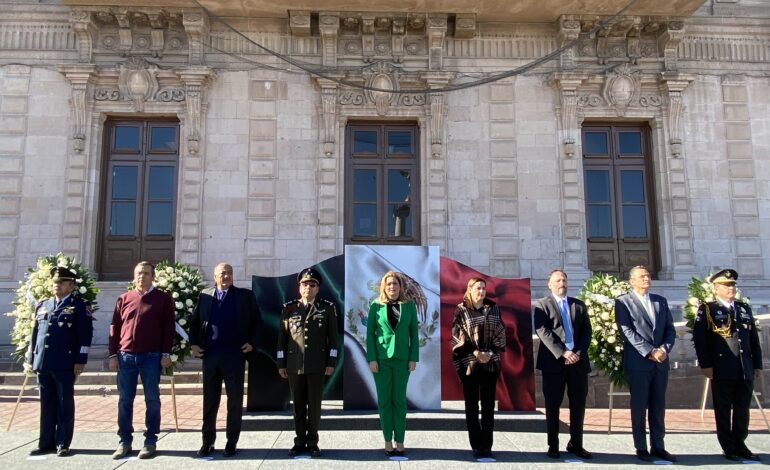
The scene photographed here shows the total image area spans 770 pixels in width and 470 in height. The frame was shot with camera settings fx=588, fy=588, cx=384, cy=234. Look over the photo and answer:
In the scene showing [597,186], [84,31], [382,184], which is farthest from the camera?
[597,186]

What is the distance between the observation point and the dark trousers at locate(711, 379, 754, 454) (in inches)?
249

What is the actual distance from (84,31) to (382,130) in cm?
680

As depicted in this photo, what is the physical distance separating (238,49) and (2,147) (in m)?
5.45

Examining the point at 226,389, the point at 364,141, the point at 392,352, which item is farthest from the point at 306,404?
the point at 364,141

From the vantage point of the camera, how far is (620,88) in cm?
1325

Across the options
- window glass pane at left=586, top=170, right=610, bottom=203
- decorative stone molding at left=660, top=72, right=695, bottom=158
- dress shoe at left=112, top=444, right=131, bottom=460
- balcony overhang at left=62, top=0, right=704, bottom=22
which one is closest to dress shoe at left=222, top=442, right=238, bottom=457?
dress shoe at left=112, top=444, right=131, bottom=460

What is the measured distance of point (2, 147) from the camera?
12602 mm

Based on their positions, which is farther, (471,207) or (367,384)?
(471,207)

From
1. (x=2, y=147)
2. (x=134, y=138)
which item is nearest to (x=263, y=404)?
(x=134, y=138)

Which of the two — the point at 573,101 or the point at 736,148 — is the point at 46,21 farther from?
the point at 736,148

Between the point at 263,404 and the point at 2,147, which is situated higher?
the point at 2,147

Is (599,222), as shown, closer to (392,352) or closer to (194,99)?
(392,352)

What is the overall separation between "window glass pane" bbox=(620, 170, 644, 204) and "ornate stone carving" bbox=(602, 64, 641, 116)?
1387mm

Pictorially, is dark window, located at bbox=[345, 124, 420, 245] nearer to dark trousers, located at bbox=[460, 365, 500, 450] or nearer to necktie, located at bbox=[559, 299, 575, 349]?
necktie, located at bbox=[559, 299, 575, 349]
